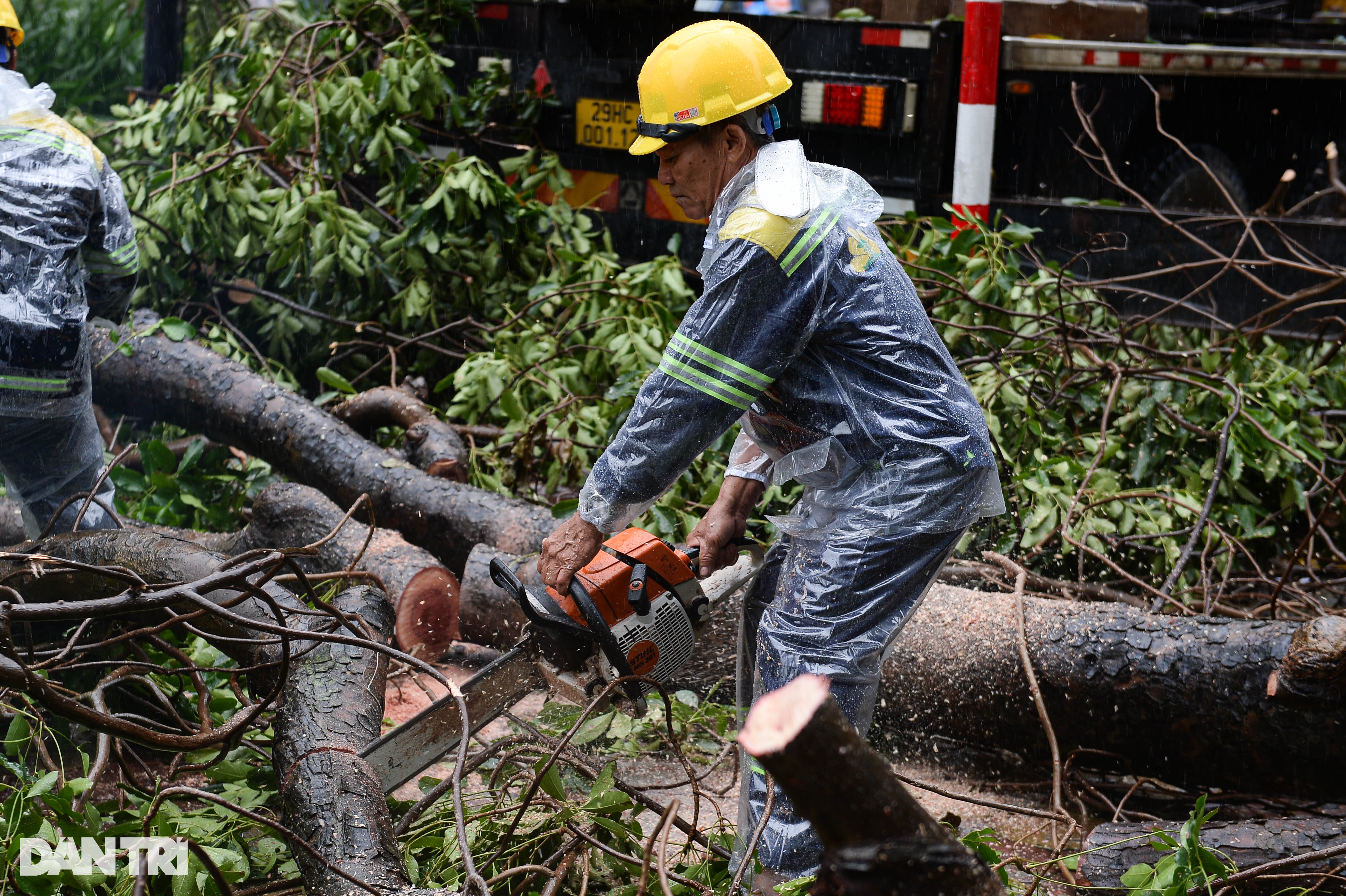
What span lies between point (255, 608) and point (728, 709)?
4.29 ft

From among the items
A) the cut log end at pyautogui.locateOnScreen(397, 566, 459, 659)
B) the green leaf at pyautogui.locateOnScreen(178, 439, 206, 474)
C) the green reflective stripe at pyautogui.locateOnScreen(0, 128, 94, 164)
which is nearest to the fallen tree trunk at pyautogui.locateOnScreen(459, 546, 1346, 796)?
the cut log end at pyautogui.locateOnScreen(397, 566, 459, 659)

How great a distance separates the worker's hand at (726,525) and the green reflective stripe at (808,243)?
0.65m

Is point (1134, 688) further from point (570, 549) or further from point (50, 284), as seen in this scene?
point (50, 284)

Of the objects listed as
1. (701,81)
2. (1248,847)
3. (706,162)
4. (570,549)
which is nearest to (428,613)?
(570,549)

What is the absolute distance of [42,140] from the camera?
311 centimetres

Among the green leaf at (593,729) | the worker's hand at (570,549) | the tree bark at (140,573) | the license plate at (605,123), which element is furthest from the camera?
the license plate at (605,123)

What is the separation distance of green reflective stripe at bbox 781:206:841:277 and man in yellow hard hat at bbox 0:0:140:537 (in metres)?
1.93

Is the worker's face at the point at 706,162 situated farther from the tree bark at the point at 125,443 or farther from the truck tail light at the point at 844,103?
the truck tail light at the point at 844,103

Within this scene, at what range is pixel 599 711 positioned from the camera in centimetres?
282

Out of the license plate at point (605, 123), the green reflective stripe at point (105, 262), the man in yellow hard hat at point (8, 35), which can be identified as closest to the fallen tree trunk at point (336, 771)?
the green reflective stripe at point (105, 262)

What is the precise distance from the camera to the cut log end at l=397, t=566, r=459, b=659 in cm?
320

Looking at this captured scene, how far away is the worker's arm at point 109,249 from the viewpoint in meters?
3.36

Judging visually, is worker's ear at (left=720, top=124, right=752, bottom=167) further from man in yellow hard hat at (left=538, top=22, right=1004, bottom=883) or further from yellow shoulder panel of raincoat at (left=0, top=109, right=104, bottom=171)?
yellow shoulder panel of raincoat at (left=0, top=109, right=104, bottom=171)

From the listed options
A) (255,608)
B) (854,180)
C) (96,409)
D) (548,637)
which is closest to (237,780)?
(255,608)
